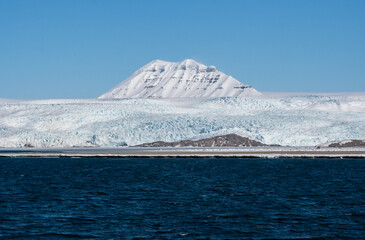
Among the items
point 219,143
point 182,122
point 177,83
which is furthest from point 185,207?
point 177,83

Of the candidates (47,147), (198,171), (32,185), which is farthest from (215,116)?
(32,185)

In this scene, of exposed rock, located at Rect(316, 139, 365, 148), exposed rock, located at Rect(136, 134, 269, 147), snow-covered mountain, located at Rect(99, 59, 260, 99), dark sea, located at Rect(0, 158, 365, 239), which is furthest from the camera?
snow-covered mountain, located at Rect(99, 59, 260, 99)

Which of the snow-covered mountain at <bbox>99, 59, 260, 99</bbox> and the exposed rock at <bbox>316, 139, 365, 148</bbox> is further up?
the snow-covered mountain at <bbox>99, 59, 260, 99</bbox>

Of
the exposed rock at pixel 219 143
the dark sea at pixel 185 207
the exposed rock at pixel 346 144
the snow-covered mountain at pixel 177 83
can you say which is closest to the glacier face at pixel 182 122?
the exposed rock at pixel 346 144

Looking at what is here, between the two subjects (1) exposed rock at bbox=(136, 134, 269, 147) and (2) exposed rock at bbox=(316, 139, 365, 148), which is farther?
(1) exposed rock at bbox=(136, 134, 269, 147)

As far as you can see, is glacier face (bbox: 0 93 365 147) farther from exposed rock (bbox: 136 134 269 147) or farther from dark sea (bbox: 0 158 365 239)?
dark sea (bbox: 0 158 365 239)

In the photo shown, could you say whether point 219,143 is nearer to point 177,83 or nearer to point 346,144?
point 346,144

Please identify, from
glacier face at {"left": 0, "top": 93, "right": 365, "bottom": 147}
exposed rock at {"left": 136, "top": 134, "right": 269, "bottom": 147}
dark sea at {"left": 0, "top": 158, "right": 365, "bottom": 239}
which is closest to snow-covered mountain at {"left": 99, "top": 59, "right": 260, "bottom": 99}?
glacier face at {"left": 0, "top": 93, "right": 365, "bottom": 147}
